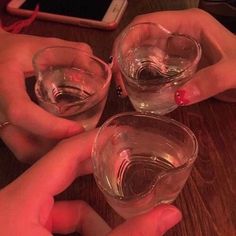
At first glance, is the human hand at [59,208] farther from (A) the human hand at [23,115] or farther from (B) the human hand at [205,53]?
(B) the human hand at [205,53]

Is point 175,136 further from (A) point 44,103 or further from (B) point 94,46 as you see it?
(B) point 94,46

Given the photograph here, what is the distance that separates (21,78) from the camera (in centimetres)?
50

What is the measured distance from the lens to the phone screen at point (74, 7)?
2.17ft

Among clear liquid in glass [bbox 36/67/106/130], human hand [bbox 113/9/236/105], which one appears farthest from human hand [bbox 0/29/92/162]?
human hand [bbox 113/9/236/105]

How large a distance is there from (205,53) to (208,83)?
0.31 ft

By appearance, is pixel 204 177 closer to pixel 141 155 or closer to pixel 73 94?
pixel 141 155

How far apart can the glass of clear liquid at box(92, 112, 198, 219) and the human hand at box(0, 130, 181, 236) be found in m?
0.02

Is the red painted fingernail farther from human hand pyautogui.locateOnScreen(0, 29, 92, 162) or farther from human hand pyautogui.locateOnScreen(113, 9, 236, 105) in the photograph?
human hand pyautogui.locateOnScreen(0, 29, 92, 162)

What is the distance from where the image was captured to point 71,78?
0.51 metres

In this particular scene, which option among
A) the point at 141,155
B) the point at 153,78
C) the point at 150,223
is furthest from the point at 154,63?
the point at 150,223

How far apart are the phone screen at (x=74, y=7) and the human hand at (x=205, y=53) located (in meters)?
0.13

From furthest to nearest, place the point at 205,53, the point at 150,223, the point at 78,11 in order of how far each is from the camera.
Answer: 1. the point at 78,11
2. the point at 205,53
3. the point at 150,223

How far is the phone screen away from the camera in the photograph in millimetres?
661

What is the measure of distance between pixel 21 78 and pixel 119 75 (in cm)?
12
